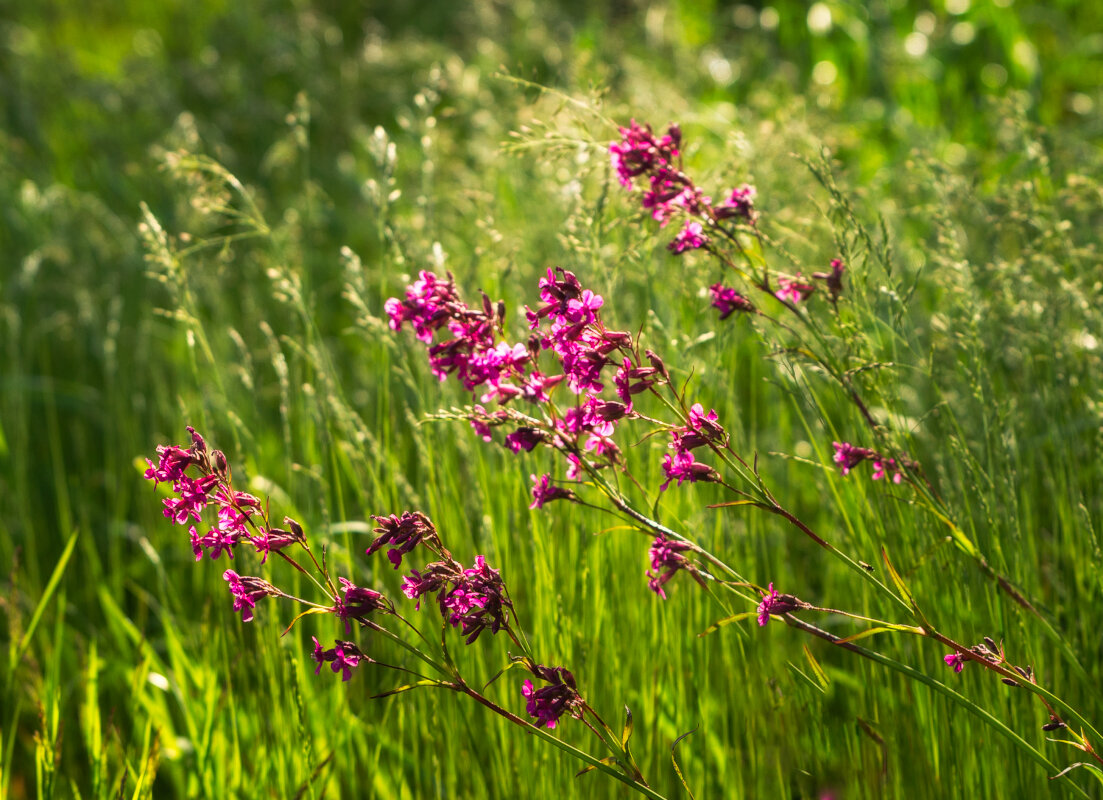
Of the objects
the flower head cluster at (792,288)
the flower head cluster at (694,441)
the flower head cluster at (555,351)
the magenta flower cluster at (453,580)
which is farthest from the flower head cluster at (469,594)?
the flower head cluster at (792,288)

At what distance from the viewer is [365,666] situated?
1672 mm

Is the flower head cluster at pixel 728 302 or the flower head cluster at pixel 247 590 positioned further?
the flower head cluster at pixel 728 302

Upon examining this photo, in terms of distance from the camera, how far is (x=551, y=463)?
5.08ft

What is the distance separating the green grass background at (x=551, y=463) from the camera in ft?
4.38

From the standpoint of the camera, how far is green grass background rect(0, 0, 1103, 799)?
1.33 metres

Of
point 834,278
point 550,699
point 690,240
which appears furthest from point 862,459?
point 550,699

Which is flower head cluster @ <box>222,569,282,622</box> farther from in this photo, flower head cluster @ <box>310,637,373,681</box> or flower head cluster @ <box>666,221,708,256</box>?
flower head cluster @ <box>666,221,708,256</box>

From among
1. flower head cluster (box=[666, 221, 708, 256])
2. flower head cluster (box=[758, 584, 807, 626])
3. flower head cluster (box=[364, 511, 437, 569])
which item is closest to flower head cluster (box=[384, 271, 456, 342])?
flower head cluster (box=[364, 511, 437, 569])

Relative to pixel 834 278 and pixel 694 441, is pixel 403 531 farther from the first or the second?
pixel 834 278

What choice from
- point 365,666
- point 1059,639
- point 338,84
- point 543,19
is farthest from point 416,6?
point 1059,639

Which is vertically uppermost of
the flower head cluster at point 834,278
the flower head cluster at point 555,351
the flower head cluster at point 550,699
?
the flower head cluster at point 834,278

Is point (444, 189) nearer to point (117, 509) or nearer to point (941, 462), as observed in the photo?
point (117, 509)

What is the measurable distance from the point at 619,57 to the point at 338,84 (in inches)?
59.0

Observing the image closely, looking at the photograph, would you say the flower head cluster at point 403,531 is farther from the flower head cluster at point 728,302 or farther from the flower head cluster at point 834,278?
the flower head cluster at point 834,278
